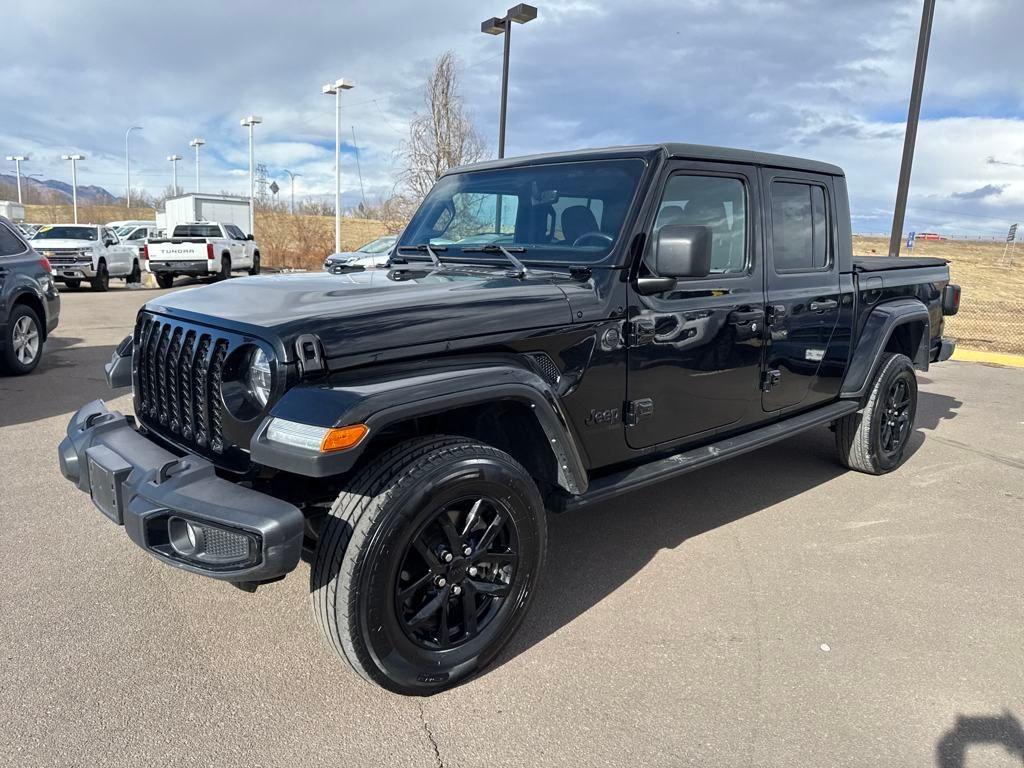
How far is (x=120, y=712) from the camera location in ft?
8.06

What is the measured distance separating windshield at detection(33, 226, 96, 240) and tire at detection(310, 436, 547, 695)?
1899cm

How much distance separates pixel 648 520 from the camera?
13.9 feet

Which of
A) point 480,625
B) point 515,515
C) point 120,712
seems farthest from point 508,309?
point 120,712

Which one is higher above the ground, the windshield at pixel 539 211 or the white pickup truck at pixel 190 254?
the windshield at pixel 539 211

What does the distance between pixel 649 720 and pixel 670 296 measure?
1717mm

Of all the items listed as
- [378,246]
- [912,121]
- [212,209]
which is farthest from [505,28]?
[212,209]

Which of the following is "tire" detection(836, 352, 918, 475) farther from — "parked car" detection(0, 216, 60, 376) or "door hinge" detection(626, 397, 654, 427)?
"parked car" detection(0, 216, 60, 376)

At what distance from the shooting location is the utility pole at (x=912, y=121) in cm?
1007

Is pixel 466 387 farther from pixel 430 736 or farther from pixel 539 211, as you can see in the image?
pixel 539 211

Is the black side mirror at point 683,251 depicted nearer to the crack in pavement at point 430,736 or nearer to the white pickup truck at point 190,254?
the crack in pavement at point 430,736

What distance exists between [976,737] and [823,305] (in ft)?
7.83

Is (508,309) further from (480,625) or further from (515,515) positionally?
(480,625)

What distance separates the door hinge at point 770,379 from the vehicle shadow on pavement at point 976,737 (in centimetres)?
176

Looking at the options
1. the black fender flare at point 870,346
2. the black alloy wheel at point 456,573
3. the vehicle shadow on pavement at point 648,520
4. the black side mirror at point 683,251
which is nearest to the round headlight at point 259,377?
the black alloy wheel at point 456,573
